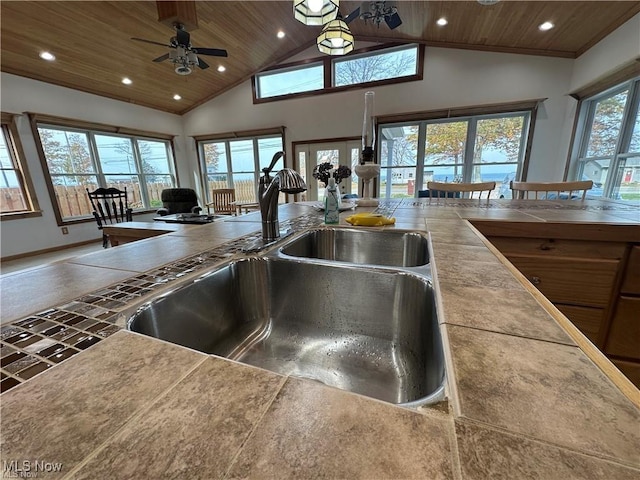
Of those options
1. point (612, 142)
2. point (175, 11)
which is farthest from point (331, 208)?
point (612, 142)

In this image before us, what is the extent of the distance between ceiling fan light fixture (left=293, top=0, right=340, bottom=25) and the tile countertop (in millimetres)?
2708

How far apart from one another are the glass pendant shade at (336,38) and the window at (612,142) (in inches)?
129

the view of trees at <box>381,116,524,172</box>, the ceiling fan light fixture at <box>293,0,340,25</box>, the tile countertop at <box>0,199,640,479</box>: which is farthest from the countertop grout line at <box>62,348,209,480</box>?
the view of trees at <box>381,116,524,172</box>

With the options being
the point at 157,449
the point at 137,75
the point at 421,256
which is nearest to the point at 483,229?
the point at 421,256

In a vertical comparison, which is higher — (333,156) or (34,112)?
(34,112)

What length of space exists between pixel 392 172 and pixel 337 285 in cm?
471

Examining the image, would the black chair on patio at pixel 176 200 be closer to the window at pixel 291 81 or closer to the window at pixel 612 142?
the window at pixel 291 81

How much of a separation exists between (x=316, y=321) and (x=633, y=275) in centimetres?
138

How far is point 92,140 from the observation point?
486 cm

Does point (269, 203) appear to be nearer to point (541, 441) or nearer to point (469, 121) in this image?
point (541, 441)

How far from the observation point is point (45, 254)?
14.0ft

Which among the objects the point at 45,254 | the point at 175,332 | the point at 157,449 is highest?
the point at 157,449

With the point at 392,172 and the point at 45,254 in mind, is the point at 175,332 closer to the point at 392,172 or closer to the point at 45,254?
the point at 392,172

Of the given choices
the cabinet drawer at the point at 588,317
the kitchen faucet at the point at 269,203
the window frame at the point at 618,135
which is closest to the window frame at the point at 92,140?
the kitchen faucet at the point at 269,203
